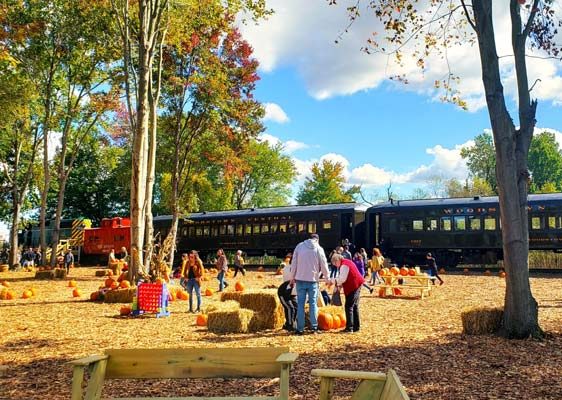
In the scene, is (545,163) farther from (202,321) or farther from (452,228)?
(202,321)

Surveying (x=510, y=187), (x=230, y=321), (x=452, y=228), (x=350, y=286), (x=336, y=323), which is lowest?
(x=336, y=323)

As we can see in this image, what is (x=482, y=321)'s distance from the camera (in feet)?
27.7

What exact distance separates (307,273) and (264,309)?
1.27 m

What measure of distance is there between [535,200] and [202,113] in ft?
49.6

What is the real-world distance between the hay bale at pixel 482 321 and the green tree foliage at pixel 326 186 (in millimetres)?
43821

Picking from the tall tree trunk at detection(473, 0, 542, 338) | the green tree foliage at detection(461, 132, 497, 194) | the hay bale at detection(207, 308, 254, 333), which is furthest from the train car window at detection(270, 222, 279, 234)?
the green tree foliage at detection(461, 132, 497, 194)

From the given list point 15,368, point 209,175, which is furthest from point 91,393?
point 209,175

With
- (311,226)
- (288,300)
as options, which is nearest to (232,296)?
(288,300)

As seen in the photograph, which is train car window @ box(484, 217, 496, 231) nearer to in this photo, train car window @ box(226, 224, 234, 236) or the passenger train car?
the passenger train car

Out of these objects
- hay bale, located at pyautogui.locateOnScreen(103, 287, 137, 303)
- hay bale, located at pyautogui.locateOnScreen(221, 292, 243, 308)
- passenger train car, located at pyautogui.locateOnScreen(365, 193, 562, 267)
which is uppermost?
passenger train car, located at pyautogui.locateOnScreen(365, 193, 562, 267)

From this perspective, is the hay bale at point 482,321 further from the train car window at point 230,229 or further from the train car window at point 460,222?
the train car window at point 230,229

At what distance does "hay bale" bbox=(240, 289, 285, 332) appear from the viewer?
9.44 metres

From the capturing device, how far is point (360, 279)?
9125 millimetres

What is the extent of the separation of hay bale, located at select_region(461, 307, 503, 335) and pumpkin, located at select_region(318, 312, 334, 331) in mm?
2229
